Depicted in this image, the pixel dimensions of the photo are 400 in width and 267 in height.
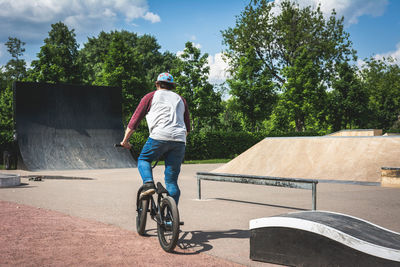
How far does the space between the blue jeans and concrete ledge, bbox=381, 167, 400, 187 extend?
813cm

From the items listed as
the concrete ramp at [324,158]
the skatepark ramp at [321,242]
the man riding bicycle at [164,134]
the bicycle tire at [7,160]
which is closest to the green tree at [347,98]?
the concrete ramp at [324,158]

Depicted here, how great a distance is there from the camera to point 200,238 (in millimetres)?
4797

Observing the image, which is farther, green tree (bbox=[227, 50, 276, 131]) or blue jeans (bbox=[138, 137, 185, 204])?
green tree (bbox=[227, 50, 276, 131])

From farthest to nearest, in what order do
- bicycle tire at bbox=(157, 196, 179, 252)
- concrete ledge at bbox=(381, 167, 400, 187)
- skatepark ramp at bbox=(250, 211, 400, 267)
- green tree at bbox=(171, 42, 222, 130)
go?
green tree at bbox=(171, 42, 222, 130) < concrete ledge at bbox=(381, 167, 400, 187) < bicycle tire at bbox=(157, 196, 179, 252) < skatepark ramp at bbox=(250, 211, 400, 267)

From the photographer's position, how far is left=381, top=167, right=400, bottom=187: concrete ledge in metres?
10.8

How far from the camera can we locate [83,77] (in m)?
44.3

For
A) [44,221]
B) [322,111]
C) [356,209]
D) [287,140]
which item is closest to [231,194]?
[356,209]

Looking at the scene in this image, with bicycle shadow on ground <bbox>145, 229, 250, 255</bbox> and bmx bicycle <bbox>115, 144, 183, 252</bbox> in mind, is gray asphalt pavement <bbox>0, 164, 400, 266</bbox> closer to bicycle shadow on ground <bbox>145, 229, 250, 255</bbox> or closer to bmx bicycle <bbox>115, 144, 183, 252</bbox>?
bicycle shadow on ground <bbox>145, 229, 250, 255</bbox>

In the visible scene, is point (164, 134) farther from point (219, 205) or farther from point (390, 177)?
point (390, 177)

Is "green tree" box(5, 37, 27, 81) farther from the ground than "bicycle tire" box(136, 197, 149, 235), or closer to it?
farther from the ground

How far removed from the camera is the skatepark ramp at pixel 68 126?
59.6ft

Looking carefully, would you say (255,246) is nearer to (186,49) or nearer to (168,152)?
(168,152)

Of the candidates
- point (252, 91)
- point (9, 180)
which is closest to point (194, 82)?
point (252, 91)

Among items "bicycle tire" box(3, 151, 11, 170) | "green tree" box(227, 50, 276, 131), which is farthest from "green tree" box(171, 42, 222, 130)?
"bicycle tire" box(3, 151, 11, 170)
